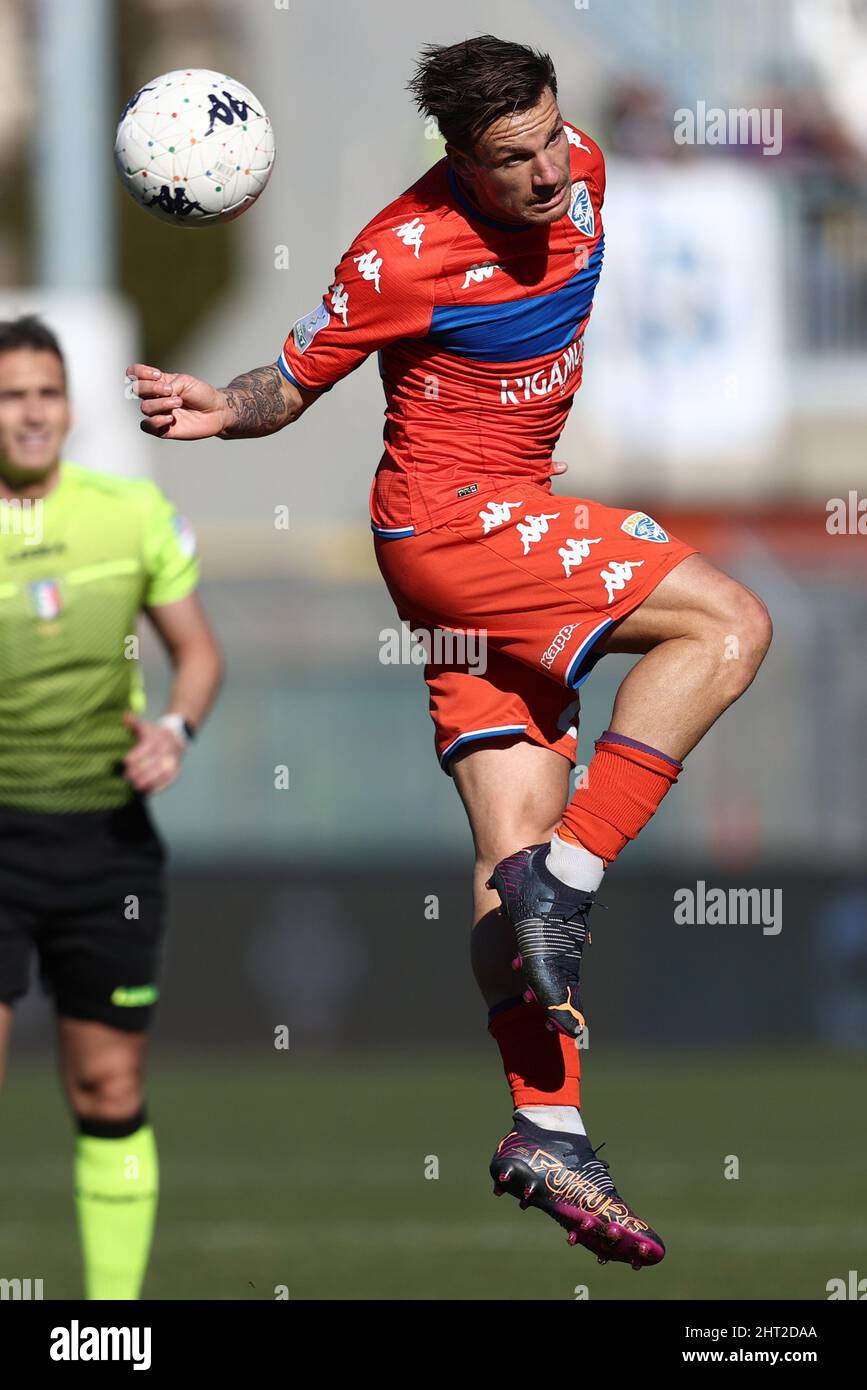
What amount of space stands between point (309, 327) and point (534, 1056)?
1.71 m

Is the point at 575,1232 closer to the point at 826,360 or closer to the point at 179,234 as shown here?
the point at 826,360

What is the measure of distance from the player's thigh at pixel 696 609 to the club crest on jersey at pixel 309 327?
0.90 metres

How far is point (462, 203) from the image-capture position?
5.04 meters

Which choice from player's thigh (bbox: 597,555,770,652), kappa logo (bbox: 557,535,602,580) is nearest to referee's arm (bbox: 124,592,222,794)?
kappa logo (bbox: 557,535,602,580)

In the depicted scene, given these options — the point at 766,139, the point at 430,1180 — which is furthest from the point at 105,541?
the point at 766,139

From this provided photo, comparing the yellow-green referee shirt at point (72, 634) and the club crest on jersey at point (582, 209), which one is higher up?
the club crest on jersey at point (582, 209)

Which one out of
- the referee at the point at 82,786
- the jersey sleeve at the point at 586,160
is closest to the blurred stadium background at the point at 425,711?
the referee at the point at 82,786

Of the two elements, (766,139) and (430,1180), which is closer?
(430,1180)

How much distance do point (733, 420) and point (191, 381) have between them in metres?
16.1

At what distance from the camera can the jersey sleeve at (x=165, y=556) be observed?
6645 mm

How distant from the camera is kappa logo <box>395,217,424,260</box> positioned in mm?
4934

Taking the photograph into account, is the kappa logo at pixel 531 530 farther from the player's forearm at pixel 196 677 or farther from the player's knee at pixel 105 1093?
the player's knee at pixel 105 1093

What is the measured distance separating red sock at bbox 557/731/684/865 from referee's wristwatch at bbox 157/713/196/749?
66.2 inches

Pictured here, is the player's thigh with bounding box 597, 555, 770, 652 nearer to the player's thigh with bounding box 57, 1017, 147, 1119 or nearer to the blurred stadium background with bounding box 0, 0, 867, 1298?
the player's thigh with bounding box 57, 1017, 147, 1119
